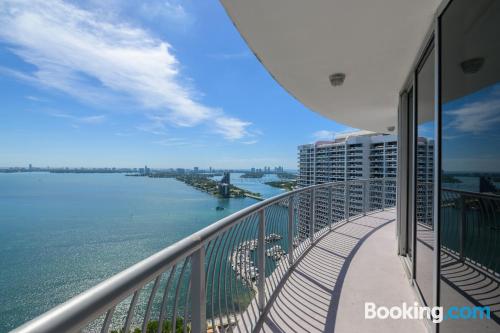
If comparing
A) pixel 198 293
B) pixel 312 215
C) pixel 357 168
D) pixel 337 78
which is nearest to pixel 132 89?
pixel 357 168

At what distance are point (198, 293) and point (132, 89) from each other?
4584 centimetres

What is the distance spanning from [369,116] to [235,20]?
14.4ft

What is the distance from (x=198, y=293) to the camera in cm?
139

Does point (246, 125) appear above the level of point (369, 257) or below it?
above

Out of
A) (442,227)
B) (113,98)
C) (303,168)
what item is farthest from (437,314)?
(113,98)

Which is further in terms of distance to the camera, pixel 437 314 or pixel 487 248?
pixel 437 314

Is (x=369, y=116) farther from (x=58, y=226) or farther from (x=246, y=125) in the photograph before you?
(x=246, y=125)

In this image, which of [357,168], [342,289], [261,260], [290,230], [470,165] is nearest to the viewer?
[470,165]

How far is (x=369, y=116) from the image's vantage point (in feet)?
18.0

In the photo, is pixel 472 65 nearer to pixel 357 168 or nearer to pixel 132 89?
pixel 357 168

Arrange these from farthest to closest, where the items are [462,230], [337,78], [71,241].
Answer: [71,241] < [337,78] < [462,230]

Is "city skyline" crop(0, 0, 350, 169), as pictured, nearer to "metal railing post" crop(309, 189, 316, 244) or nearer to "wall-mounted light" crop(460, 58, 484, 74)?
"metal railing post" crop(309, 189, 316, 244)

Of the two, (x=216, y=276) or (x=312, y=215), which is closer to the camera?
(x=216, y=276)

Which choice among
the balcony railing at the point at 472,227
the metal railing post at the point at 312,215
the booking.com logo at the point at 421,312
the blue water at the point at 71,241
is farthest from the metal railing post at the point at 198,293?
Answer: the blue water at the point at 71,241
